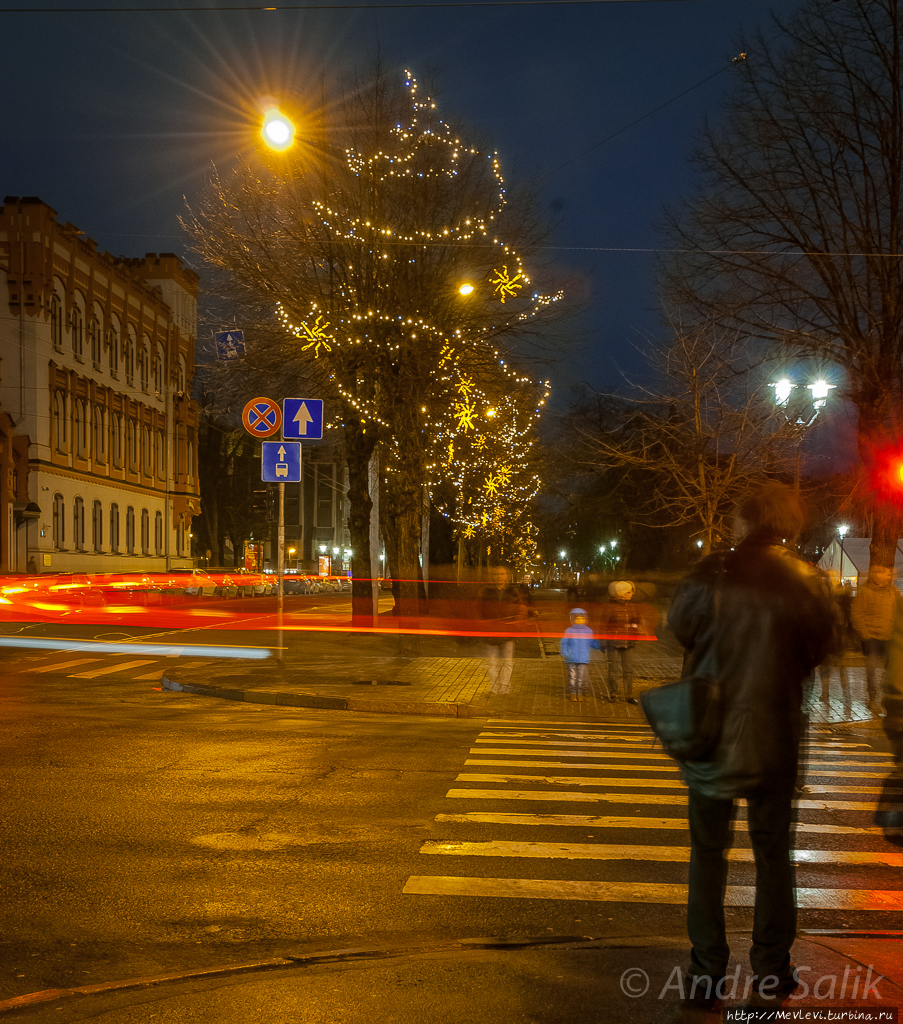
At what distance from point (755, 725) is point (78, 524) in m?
50.8

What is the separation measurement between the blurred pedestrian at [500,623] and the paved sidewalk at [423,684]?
0.68 ft

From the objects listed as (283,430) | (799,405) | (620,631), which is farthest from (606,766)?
(799,405)

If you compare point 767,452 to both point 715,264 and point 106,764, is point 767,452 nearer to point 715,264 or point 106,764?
point 715,264

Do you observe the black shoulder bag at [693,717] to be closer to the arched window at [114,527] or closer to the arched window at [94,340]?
the arched window at [94,340]

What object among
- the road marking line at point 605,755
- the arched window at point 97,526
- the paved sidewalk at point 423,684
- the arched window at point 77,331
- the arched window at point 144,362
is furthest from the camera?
the arched window at point 144,362

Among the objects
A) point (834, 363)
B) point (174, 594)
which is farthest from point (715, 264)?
point (174, 594)

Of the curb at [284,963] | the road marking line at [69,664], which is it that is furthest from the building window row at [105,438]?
the curb at [284,963]

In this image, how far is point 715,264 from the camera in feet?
71.9

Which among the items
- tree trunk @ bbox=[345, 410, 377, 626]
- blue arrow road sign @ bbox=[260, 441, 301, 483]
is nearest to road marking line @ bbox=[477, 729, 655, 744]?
blue arrow road sign @ bbox=[260, 441, 301, 483]

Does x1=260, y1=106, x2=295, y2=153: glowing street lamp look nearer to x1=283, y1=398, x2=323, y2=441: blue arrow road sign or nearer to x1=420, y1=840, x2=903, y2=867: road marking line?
x1=283, y1=398, x2=323, y2=441: blue arrow road sign

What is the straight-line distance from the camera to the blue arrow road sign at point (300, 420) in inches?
672

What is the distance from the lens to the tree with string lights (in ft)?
72.3

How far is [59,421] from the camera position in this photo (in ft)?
158

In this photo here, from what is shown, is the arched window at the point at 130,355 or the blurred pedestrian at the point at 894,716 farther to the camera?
the arched window at the point at 130,355
